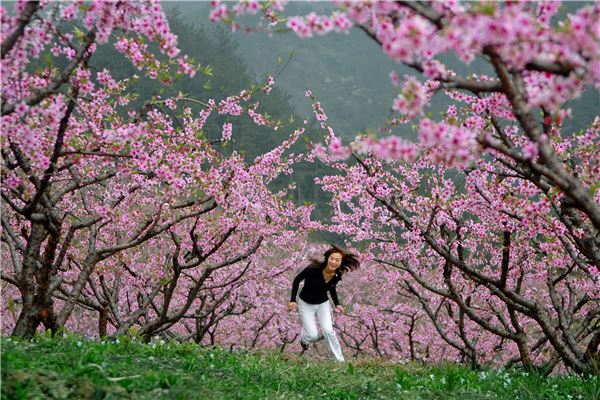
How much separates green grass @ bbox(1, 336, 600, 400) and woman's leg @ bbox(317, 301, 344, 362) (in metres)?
1.07

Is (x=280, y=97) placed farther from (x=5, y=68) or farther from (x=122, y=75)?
(x=5, y=68)

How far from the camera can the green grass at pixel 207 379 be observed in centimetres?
387

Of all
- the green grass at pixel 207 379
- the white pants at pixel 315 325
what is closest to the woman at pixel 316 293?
the white pants at pixel 315 325

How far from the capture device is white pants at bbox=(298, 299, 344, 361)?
8422mm

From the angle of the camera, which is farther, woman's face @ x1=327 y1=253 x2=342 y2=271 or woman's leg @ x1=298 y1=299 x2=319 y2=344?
woman's leg @ x1=298 y1=299 x2=319 y2=344

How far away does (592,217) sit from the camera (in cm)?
367

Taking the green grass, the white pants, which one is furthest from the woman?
the green grass

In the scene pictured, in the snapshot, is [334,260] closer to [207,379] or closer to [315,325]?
[315,325]

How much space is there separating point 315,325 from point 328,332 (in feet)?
0.80

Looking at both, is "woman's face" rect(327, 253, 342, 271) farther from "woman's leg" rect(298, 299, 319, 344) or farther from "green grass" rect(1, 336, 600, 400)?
"green grass" rect(1, 336, 600, 400)

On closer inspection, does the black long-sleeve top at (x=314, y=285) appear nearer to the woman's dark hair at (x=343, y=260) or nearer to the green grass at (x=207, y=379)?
the woman's dark hair at (x=343, y=260)

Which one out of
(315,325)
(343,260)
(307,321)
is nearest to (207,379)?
(315,325)

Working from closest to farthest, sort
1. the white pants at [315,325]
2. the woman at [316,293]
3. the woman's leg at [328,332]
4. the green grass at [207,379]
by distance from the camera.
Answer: the green grass at [207,379] → the woman's leg at [328,332] → the white pants at [315,325] → the woman at [316,293]

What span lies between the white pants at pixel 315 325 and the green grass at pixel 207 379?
1.18 meters
